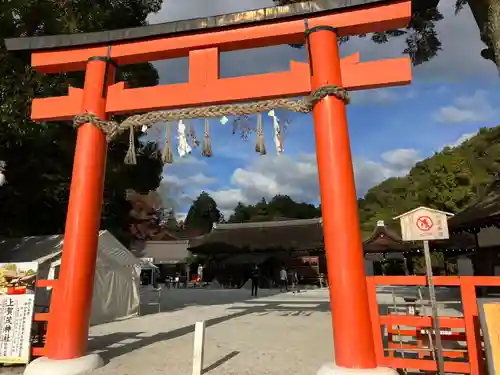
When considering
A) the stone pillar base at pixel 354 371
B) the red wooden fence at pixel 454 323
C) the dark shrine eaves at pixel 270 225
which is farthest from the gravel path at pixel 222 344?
the dark shrine eaves at pixel 270 225

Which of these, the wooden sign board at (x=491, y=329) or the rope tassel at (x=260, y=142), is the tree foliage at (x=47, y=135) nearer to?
the rope tassel at (x=260, y=142)

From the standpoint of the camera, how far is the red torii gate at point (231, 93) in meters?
4.31

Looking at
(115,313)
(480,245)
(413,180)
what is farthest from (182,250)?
(480,245)

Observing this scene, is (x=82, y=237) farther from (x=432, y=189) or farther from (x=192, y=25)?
(x=432, y=189)

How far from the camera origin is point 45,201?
11750mm

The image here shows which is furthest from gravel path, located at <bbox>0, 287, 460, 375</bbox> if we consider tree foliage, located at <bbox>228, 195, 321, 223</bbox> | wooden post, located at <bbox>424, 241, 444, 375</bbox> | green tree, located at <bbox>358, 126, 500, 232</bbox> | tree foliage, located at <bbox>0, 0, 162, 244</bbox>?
tree foliage, located at <bbox>228, 195, 321, 223</bbox>

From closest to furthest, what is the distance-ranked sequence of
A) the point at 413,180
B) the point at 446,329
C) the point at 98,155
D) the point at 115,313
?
the point at 446,329 < the point at 98,155 < the point at 115,313 < the point at 413,180

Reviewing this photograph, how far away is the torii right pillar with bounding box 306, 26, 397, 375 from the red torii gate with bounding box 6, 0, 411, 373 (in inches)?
0.5

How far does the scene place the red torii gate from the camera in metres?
4.31

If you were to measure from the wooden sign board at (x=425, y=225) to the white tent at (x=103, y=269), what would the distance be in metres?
8.16

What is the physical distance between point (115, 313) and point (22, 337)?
5466 millimetres

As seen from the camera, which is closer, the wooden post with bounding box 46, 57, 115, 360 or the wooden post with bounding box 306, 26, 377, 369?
the wooden post with bounding box 306, 26, 377, 369

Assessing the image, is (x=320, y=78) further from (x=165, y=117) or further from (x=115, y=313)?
(x=115, y=313)

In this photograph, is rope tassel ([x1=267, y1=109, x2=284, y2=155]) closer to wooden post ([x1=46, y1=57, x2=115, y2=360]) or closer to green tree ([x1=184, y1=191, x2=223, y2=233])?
wooden post ([x1=46, y1=57, x2=115, y2=360])
